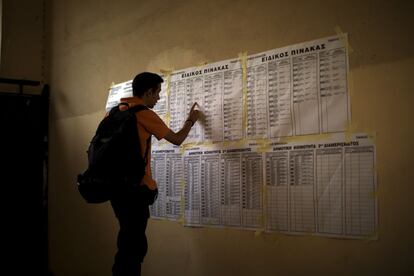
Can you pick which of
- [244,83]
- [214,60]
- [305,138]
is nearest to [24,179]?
[214,60]

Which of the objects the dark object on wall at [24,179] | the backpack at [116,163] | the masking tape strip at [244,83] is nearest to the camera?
the backpack at [116,163]

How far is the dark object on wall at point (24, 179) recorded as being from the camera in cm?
306

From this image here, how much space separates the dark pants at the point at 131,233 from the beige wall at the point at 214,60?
0.33 m

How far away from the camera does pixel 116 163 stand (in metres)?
1.75

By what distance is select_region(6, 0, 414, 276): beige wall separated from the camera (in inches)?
56.0

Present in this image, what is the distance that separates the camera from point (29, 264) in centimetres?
311

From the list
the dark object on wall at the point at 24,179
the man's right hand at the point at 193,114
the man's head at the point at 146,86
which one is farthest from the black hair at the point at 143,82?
the dark object on wall at the point at 24,179

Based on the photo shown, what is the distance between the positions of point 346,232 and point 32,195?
101 inches

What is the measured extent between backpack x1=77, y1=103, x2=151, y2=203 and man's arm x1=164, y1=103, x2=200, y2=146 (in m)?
0.17

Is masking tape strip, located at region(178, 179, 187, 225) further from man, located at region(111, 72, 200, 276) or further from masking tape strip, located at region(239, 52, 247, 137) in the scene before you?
masking tape strip, located at region(239, 52, 247, 137)

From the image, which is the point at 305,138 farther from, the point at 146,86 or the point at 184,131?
the point at 146,86

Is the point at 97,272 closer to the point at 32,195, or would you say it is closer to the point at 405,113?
the point at 32,195

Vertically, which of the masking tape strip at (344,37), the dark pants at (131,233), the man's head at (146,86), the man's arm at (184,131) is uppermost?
the masking tape strip at (344,37)

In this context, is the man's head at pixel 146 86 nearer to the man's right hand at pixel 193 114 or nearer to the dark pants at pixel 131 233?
the man's right hand at pixel 193 114
